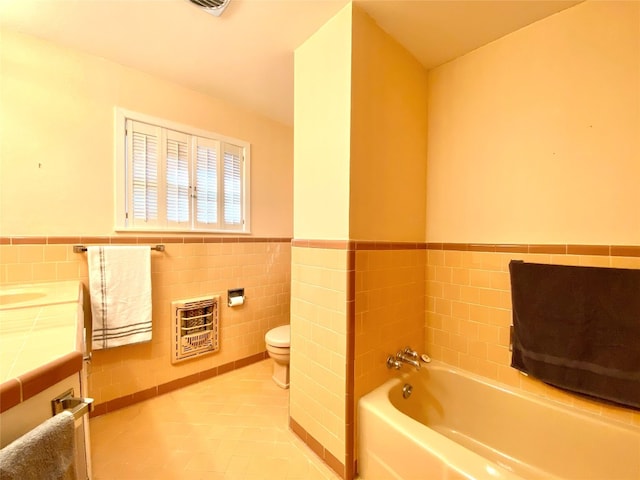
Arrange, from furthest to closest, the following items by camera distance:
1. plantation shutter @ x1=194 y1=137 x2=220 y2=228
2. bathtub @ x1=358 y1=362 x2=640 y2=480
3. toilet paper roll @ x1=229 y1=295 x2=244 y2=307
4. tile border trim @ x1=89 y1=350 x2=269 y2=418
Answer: toilet paper roll @ x1=229 y1=295 x2=244 y2=307
plantation shutter @ x1=194 y1=137 x2=220 y2=228
tile border trim @ x1=89 y1=350 x2=269 y2=418
bathtub @ x1=358 y1=362 x2=640 y2=480

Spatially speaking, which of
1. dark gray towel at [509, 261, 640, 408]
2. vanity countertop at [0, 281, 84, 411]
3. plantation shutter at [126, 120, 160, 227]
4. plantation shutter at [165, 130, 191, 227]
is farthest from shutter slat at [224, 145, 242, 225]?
dark gray towel at [509, 261, 640, 408]

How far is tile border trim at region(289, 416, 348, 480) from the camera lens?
4.34 ft

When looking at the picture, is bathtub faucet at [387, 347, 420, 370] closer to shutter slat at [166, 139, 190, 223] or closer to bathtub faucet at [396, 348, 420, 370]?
bathtub faucet at [396, 348, 420, 370]

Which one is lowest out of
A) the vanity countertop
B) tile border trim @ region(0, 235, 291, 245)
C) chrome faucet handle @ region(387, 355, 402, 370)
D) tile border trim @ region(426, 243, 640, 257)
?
chrome faucet handle @ region(387, 355, 402, 370)

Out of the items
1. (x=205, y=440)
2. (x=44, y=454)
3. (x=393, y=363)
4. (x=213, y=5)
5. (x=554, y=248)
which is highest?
(x=213, y=5)

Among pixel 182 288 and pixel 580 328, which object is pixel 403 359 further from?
pixel 182 288

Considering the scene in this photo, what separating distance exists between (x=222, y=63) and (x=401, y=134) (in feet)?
4.20

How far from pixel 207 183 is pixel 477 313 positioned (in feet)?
7.20

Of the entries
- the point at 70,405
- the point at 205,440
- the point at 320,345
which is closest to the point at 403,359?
the point at 320,345

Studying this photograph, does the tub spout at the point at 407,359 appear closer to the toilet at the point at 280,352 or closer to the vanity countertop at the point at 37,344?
the toilet at the point at 280,352

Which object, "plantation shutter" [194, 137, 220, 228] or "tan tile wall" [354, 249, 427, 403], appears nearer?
"tan tile wall" [354, 249, 427, 403]

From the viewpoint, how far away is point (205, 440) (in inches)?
60.0

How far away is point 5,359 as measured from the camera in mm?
661

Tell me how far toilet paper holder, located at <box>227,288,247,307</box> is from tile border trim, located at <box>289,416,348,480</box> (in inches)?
40.5
